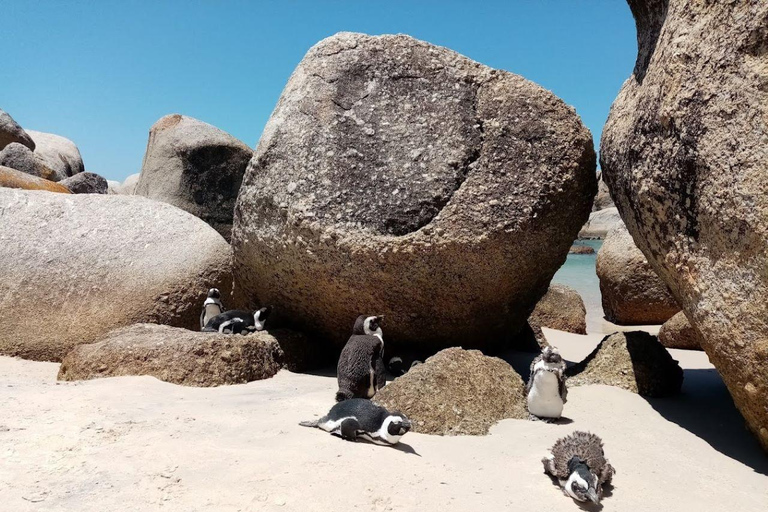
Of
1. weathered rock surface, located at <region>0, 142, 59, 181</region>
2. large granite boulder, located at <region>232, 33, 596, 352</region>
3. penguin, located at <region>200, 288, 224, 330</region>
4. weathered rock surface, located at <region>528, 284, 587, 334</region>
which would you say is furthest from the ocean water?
weathered rock surface, located at <region>0, 142, 59, 181</region>

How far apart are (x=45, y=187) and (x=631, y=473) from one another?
11.5 meters

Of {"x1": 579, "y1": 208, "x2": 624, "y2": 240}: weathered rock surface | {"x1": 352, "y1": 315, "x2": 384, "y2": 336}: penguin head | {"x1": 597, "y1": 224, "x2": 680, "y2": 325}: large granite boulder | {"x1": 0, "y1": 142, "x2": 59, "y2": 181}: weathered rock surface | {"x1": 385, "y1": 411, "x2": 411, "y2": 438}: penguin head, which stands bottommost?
{"x1": 385, "y1": 411, "x2": 411, "y2": 438}: penguin head

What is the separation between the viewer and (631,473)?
3.60 meters

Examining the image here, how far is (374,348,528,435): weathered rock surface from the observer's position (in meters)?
4.25

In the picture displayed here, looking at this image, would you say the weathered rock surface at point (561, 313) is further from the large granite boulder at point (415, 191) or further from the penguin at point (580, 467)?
the penguin at point (580, 467)

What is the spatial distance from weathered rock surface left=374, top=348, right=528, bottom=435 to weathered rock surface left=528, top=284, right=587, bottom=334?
4666mm

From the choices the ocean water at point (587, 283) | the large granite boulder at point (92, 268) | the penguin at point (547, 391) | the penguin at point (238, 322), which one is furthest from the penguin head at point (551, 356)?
the ocean water at point (587, 283)

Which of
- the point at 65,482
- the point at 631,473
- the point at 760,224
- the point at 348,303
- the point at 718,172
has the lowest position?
the point at 65,482

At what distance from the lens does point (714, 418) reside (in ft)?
15.2

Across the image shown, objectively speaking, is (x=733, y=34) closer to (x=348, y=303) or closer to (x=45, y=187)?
(x=348, y=303)

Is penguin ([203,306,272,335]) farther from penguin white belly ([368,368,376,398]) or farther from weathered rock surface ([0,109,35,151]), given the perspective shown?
weathered rock surface ([0,109,35,151])

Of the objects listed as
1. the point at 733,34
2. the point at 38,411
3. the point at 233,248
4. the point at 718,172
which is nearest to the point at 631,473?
the point at 718,172

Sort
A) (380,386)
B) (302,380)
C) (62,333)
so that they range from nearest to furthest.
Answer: (380,386)
(302,380)
(62,333)

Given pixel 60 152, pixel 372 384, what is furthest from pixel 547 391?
pixel 60 152
